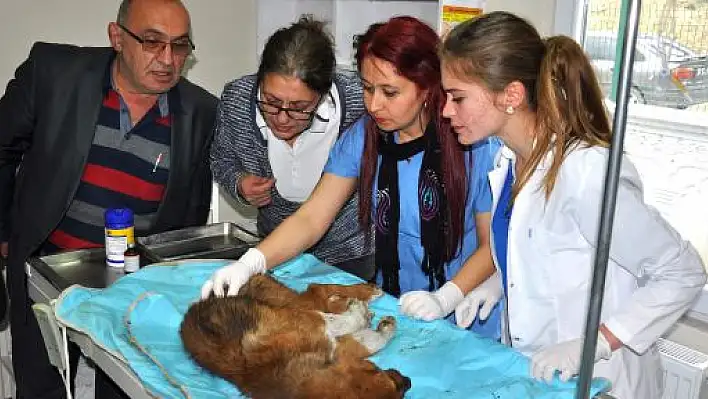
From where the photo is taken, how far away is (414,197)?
6.39 feet

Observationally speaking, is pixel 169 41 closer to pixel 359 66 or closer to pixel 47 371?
pixel 359 66

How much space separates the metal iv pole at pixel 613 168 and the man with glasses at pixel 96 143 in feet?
5.79

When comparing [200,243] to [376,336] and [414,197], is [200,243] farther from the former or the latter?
[376,336]

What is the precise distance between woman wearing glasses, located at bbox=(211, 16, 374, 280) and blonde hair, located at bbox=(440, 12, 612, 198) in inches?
25.5

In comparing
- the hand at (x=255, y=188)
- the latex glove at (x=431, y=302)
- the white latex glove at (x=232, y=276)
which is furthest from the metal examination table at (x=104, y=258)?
the latex glove at (x=431, y=302)

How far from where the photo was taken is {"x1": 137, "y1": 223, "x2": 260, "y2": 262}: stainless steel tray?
7.19 feet

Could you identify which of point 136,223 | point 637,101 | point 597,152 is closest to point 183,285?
point 136,223

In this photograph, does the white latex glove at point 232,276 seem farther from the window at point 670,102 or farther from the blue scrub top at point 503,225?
the window at point 670,102

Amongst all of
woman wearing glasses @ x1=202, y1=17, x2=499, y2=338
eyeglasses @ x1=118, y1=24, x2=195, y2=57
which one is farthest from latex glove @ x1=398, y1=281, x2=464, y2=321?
eyeglasses @ x1=118, y1=24, x2=195, y2=57

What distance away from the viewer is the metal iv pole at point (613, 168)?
845 mm

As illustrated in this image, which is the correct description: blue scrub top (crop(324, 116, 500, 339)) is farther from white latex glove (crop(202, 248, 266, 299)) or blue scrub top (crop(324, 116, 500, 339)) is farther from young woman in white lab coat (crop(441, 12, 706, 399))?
white latex glove (crop(202, 248, 266, 299))

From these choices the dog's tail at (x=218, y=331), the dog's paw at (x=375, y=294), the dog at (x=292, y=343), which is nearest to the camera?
the dog at (x=292, y=343)

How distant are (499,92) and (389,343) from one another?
645 mm

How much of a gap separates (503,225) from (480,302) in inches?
10.2
